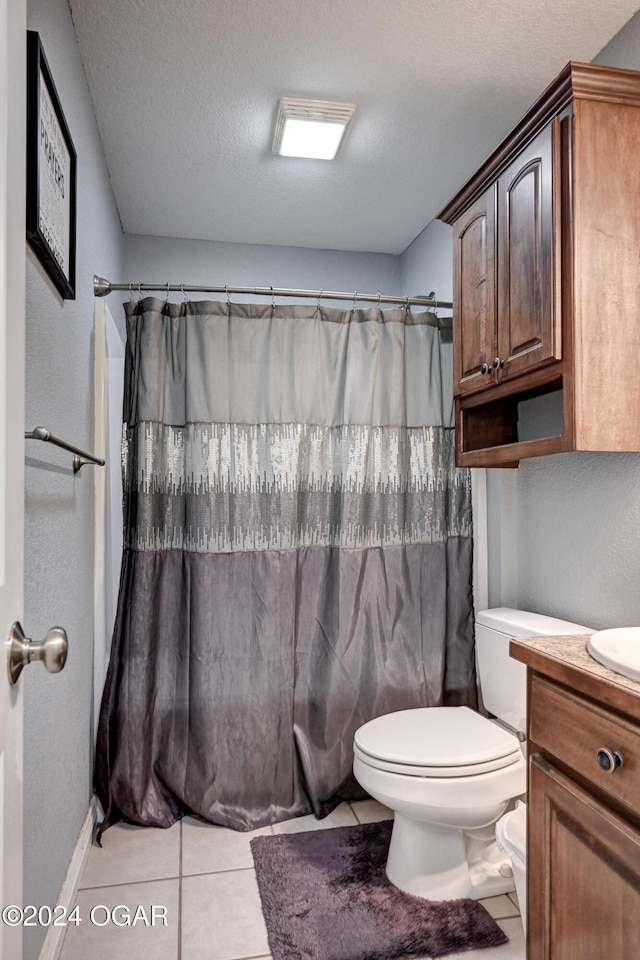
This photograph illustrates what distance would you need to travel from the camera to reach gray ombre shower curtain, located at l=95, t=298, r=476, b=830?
2.23 metres

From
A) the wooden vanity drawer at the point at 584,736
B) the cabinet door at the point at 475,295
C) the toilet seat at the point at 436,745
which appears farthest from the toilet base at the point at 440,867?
the cabinet door at the point at 475,295

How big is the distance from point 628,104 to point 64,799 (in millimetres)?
2302

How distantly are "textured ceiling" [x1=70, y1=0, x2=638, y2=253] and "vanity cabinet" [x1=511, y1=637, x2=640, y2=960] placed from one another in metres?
1.67

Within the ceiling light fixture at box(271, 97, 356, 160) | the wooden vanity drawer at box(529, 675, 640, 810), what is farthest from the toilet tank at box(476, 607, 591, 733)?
the ceiling light fixture at box(271, 97, 356, 160)

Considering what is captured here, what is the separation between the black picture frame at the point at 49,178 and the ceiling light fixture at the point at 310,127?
771mm

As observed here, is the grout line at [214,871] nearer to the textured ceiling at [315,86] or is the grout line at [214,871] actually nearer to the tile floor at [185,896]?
the tile floor at [185,896]

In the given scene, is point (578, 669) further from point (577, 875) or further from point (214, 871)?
point (214, 871)

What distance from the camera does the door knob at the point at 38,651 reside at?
Result: 75cm

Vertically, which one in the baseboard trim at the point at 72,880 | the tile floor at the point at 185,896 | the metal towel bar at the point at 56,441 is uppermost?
the metal towel bar at the point at 56,441

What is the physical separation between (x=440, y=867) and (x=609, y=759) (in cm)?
97

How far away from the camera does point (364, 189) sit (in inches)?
103

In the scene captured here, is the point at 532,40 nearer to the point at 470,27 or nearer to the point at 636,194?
the point at 470,27

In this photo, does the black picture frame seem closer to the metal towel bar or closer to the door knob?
the metal towel bar

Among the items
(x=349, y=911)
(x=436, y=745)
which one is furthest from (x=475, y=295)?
(x=349, y=911)
